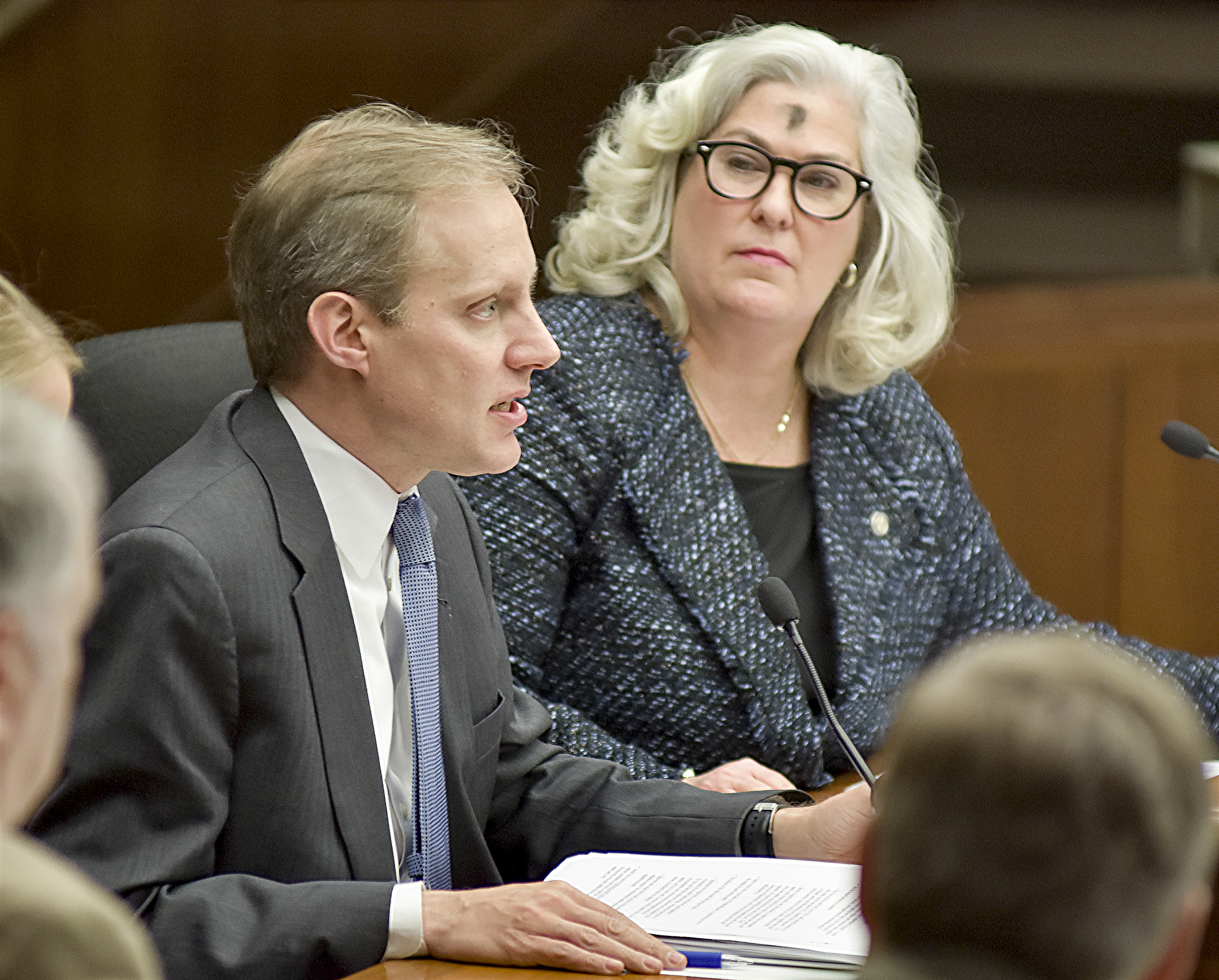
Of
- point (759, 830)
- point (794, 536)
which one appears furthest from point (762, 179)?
point (759, 830)

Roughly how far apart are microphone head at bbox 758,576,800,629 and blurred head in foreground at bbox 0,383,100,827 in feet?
3.24

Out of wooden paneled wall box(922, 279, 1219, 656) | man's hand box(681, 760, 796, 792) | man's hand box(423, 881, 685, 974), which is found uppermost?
man's hand box(423, 881, 685, 974)

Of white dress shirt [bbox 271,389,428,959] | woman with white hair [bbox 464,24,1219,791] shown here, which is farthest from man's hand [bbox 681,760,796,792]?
white dress shirt [bbox 271,389,428,959]

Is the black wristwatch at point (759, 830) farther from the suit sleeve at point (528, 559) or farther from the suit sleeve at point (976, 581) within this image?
the suit sleeve at point (976, 581)

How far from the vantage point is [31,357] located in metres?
1.40

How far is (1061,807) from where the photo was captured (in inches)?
23.7

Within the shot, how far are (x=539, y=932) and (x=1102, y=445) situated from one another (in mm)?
2466

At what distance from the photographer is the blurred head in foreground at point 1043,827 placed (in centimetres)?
60

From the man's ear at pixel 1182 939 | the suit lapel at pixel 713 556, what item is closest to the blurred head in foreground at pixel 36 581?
the man's ear at pixel 1182 939

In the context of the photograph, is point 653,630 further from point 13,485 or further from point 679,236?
point 13,485

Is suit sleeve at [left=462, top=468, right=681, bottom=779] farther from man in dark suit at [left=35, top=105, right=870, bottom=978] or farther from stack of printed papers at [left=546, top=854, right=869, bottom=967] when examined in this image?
stack of printed papers at [left=546, top=854, right=869, bottom=967]

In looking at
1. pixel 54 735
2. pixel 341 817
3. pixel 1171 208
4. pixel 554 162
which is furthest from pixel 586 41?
pixel 54 735

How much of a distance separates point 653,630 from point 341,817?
2.33ft

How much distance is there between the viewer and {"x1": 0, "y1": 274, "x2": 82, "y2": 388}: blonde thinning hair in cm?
138
